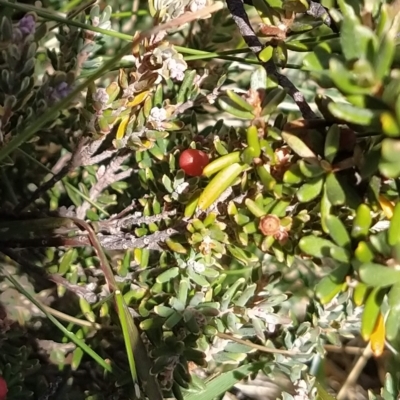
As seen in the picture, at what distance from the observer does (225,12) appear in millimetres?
1022

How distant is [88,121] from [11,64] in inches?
4.4

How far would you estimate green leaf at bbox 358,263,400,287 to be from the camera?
462 mm

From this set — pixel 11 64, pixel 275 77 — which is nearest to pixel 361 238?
pixel 275 77

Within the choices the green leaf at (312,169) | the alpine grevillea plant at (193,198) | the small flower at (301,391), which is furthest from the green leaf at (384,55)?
the small flower at (301,391)

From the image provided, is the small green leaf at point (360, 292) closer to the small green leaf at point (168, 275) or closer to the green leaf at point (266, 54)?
the green leaf at point (266, 54)

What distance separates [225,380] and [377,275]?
0.54 m

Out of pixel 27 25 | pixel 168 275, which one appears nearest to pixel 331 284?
pixel 168 275

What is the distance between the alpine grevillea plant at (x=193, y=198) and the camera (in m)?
0.51

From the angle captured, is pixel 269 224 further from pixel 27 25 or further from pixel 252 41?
pixel 27 25

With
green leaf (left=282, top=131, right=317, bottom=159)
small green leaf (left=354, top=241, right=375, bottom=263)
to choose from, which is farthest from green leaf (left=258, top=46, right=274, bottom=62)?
small green leaf (left=354, top=241, right=375, bottom=263)

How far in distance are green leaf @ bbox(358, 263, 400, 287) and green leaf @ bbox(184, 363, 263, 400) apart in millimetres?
525

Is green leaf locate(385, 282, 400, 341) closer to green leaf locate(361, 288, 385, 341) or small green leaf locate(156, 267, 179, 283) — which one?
green leaf locate(361, 288, 385, 341)

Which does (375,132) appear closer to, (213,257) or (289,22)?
(289,22)

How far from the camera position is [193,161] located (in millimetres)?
716
